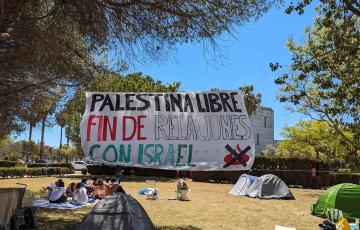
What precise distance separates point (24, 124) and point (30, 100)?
446 cm

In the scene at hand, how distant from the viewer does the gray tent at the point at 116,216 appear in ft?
32.1

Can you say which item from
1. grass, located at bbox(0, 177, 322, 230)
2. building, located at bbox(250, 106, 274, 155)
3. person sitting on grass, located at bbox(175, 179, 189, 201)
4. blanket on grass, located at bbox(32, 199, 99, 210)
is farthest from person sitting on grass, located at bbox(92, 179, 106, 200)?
building, located at bbox(250, 106, 274, 155)

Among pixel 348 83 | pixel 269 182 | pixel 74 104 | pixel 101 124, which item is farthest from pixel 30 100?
pixel 269 182

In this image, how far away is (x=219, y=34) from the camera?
7.77 m

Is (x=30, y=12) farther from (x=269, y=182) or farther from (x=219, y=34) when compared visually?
(x=269, y=182)

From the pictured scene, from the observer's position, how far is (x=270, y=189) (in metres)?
26.1

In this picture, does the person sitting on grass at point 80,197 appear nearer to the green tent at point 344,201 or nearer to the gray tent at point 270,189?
the green tent at point 344,201

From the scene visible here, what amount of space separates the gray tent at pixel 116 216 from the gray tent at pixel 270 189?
16197 mm

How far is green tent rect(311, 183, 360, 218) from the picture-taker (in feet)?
59.9

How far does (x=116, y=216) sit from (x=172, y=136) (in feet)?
25.2

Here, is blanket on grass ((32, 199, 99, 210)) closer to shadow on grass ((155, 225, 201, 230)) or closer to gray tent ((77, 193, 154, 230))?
shadow on grass ((155, 225, 201, 230))

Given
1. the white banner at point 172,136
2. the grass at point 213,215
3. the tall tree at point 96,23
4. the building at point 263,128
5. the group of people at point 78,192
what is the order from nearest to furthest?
the white banner at point 172,136, the tall tree at point 96,23, the grass at point 213,215, the group of people at point 78,192, the building at point 263,128

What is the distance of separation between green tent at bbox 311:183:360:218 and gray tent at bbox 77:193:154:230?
10.5 metres

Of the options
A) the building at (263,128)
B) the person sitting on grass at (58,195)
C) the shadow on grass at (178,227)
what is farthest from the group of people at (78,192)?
the building at (263,128)
